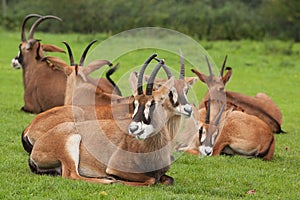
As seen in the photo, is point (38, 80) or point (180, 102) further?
point (38, 80)

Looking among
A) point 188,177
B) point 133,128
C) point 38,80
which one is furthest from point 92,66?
point 133,128

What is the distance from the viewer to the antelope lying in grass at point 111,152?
21.4ft

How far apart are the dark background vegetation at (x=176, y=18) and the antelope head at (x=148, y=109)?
24.7 metres

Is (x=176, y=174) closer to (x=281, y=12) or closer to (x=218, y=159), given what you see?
(x=218, y=159)

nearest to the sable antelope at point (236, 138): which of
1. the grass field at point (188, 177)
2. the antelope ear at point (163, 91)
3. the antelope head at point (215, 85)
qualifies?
the grass field at point (188, 177)

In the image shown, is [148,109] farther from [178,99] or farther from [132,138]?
[178,99]

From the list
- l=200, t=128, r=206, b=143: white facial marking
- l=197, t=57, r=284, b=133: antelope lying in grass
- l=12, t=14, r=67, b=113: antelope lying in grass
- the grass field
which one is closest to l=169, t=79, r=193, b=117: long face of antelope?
the grass field

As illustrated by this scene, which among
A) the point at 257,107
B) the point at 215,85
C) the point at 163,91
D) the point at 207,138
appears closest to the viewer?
the point at 163,91

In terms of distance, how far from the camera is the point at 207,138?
9117mm

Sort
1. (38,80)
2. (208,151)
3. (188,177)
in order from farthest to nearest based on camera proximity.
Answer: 1. (38,80)
2. (208,151)
3. (188,177)

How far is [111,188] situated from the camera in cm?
628

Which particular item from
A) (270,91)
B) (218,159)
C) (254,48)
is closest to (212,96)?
(218,159)

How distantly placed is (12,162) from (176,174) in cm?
177

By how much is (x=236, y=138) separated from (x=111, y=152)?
118 inches
